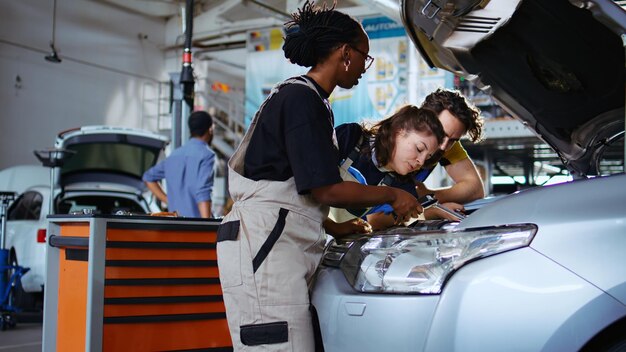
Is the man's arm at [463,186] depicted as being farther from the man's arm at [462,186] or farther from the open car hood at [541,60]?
the open car hood at [541,60]

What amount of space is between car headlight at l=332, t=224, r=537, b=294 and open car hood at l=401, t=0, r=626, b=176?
92 centimetres

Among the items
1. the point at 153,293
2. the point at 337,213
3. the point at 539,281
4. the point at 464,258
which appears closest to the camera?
the point at 539,281

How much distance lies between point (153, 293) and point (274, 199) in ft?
3.91

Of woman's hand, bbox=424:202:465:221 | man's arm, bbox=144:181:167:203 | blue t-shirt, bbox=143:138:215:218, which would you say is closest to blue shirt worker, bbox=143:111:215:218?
blue t-shirt, bbox=143:138:215:218

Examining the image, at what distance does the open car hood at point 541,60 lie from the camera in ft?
8.00

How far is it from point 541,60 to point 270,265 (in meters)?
1.45

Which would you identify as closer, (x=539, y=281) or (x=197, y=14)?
(x=539, y=281)

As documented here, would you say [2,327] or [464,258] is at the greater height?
[464,258]

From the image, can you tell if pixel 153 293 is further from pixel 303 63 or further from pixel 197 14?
pixel 197 14

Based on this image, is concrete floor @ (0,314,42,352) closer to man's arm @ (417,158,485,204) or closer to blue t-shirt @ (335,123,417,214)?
man's arm @ (417,158,485,204)

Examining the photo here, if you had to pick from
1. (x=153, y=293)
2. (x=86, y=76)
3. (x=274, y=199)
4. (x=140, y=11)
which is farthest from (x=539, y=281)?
(x=140, y=11)

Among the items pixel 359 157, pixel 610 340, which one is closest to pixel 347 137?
pixel 359 157

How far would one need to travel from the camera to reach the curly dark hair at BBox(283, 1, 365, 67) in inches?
79.7

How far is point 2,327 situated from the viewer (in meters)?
6.89
